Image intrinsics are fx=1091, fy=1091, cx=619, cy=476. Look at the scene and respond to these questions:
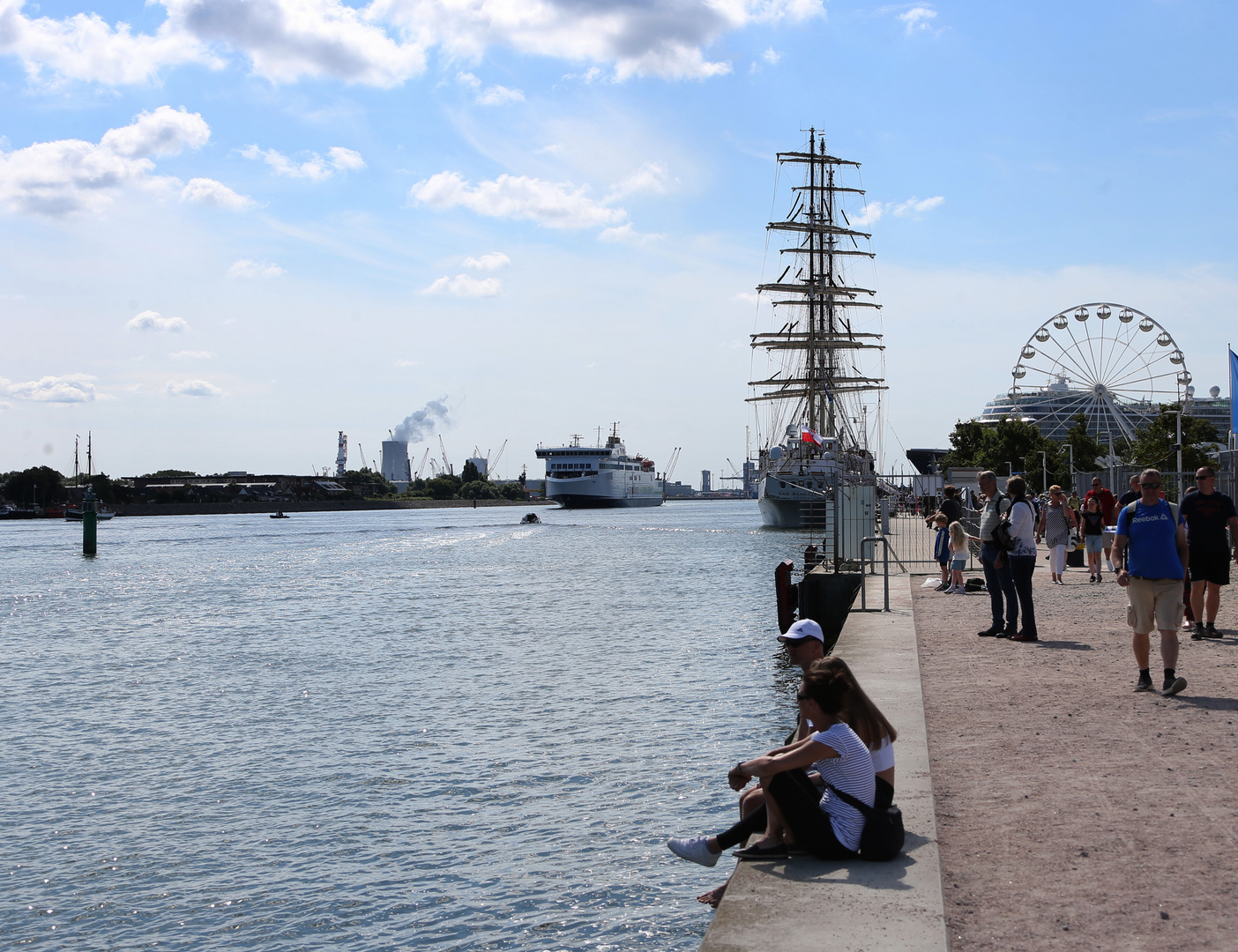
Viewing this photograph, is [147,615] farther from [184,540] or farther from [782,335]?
[782,335]

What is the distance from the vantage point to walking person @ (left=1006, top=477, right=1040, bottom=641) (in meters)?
12.4

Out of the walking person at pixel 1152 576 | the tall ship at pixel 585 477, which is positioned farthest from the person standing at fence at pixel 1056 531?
the tall ship at pixel 585 477

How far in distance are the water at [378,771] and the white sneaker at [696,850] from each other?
802 mm

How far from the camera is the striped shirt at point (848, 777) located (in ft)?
17.8

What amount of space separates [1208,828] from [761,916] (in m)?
2.72

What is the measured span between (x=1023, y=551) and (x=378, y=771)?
7.51 metres

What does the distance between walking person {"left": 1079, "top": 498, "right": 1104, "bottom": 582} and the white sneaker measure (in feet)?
51.7

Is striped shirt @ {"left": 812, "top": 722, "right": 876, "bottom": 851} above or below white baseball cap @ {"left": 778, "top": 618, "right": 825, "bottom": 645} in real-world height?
below

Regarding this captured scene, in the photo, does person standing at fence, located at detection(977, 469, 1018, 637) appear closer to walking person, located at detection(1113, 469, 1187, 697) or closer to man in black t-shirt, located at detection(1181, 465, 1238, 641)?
man in black t-shirt, located at detection(1181, 465, 1238, 641)

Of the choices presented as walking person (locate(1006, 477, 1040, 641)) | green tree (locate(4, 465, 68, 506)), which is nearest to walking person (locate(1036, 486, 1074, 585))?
walking person (locate(1006, 477, 1040, 641))

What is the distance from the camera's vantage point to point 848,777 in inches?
215

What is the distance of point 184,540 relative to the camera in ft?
258

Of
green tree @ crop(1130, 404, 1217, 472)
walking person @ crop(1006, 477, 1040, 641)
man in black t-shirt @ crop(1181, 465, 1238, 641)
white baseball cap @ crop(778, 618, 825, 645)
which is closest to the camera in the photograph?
white baseball cap @ crop(778, 618, 825, 645)

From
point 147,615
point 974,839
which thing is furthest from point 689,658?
point 147,615
